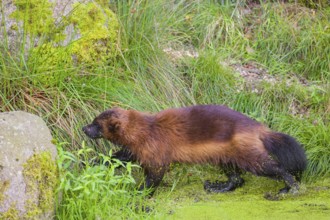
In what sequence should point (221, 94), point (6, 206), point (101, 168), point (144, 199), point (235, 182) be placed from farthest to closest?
1. point (221, 94)
2. point (235, 182)
3. point (144, 199)
4. point (101, 168)
5. point (6, 206)

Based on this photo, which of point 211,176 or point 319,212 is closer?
point 319,212

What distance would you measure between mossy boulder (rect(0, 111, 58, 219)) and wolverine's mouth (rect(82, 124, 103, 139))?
88cm

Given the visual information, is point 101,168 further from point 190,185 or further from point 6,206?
point 190,185

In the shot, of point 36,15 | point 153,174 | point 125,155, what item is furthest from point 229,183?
point 36,15

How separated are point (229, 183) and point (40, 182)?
2128mm

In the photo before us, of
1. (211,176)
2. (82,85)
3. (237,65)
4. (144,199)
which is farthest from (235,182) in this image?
(237,65)

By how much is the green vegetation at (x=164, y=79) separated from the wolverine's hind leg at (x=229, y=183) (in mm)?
93

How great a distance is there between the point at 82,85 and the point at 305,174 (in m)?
2.29

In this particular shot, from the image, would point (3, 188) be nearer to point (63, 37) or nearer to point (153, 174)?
point (153, 174)

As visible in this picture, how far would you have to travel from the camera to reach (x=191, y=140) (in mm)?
6254

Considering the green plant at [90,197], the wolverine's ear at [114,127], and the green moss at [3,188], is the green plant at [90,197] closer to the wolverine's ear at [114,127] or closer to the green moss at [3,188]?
the green moss at [3,188]

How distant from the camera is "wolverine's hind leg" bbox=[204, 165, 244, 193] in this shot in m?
6.55

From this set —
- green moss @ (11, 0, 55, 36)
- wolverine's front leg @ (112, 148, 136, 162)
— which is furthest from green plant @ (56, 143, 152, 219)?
green moss @ (11, 0, 55, 36)

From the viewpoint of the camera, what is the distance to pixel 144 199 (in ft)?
19.9
